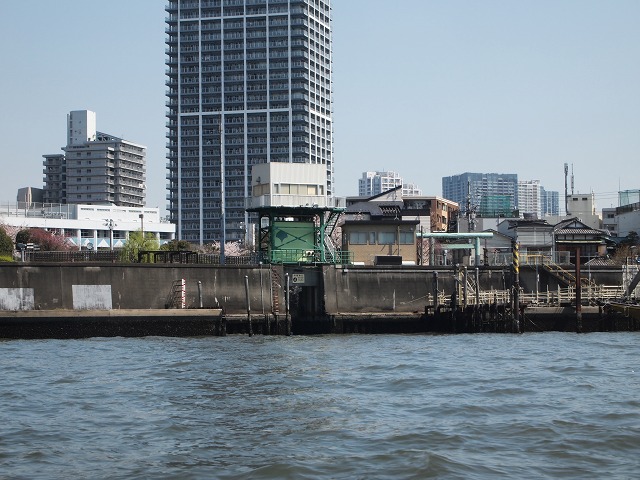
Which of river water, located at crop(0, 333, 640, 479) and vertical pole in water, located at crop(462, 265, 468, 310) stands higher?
vertical pole in water, located at crop(462, 265, 468, 310)

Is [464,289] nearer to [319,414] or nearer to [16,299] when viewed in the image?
[16,299]

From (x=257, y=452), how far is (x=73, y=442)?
4.53 m

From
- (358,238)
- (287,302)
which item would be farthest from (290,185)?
(287,302)

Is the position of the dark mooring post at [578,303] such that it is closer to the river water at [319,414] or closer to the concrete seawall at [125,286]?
the river water at [319,414]

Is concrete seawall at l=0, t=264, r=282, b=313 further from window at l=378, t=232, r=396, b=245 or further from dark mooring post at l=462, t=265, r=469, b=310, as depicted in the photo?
window at l=378, t=232, r=396, b=245

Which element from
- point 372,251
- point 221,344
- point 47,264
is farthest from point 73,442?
point 372,251

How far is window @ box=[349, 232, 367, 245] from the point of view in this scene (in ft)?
224

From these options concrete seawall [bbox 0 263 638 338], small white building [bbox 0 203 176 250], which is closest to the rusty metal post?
concrete seawall [bbox 0 263 638 338]

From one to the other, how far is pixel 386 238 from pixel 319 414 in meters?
45.0

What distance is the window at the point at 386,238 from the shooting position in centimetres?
6825

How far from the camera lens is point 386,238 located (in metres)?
68.3

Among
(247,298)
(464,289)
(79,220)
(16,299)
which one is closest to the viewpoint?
(16,299)

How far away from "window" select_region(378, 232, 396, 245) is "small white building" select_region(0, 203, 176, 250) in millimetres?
78324

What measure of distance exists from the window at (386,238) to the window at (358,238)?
3.79 ft
